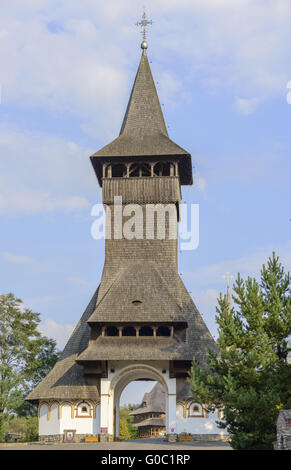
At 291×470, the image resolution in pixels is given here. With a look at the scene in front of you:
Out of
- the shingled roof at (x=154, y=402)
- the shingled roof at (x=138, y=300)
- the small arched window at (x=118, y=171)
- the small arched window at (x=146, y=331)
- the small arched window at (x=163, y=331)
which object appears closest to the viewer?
the shingled roof at (x=138, y=300)

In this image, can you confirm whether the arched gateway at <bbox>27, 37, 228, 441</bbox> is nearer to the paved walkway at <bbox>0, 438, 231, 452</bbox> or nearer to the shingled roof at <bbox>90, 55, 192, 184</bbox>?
the shingled roof at <bbox>90, 55, 192, 184</bbox>

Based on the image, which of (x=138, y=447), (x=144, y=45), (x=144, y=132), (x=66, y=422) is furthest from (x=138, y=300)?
(x=144, y=45)

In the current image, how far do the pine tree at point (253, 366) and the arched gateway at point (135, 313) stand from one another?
7336 millimetres

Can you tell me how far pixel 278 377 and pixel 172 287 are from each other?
12640 millimetres

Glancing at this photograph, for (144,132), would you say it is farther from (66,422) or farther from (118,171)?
(66,422)

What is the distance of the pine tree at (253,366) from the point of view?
2231 cm

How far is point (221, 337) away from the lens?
23891 millimetres

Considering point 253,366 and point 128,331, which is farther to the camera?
point 128,331

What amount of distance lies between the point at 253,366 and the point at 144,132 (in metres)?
19.6

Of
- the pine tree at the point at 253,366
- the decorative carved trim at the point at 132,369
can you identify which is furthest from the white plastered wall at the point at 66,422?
the pine tree at the point at 253,366

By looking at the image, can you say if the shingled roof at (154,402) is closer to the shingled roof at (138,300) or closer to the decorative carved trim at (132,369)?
the shingled roof at (138,300)

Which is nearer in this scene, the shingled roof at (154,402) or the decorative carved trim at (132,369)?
the decorative carved trim at (132,369)

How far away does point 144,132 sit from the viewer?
39.0 meters

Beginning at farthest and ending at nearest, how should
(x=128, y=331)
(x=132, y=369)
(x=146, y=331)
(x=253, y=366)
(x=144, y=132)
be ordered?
(x=144, y=132)
(x=146, y=331)
(x=128, y=331)
(x=132, y=369)
(x=253, y=366)
